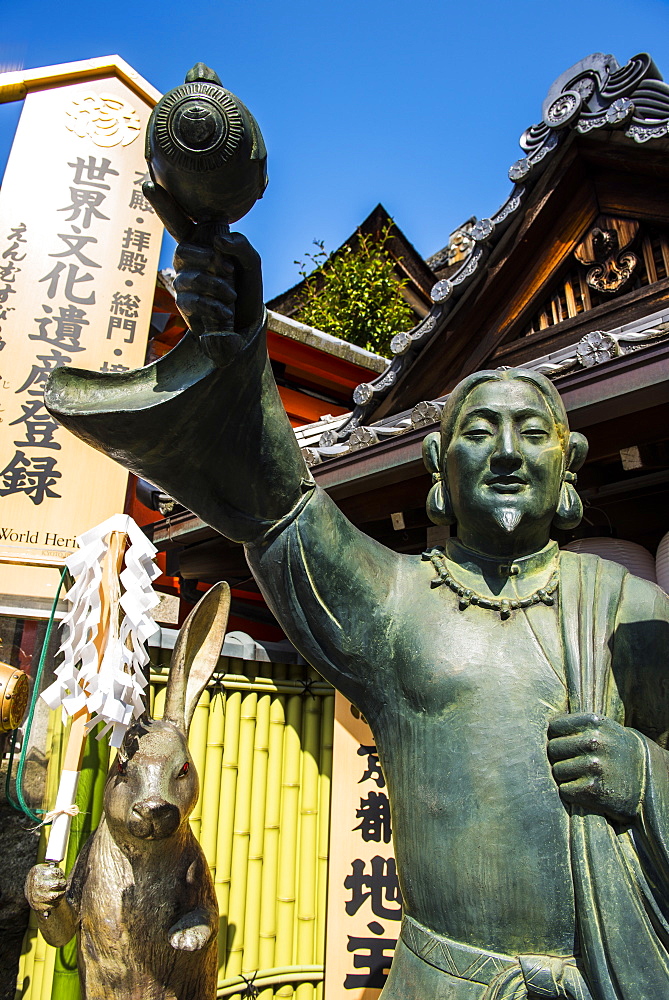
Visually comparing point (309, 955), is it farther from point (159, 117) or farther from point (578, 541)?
point (159, 117)

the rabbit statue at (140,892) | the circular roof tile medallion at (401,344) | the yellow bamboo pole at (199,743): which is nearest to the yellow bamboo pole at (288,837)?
the yellow bamboo pole at (199,743)

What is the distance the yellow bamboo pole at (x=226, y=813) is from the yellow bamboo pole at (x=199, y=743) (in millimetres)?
159

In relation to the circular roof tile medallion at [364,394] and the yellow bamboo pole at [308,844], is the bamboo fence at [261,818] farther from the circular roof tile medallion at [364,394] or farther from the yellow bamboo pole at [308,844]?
the circular roof tile medallion at [364,394]

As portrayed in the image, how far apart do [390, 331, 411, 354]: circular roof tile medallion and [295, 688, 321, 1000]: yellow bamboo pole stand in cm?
275

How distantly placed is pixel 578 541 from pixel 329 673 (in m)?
2.51

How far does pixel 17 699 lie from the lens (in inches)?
143

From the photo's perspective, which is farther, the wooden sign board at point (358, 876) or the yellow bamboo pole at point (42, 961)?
the wooden sign board at point (358, 876)

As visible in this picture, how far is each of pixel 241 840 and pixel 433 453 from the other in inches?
147

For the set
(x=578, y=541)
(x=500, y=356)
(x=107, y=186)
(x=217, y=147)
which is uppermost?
(x=107, y=186)

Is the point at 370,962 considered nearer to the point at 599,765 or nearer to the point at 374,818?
the point at 374,818

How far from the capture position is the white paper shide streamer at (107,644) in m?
2.96

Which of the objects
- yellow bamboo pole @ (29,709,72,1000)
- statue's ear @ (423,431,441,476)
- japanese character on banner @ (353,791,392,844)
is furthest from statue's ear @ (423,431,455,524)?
japanese character on banner @ (353,791,392,844)

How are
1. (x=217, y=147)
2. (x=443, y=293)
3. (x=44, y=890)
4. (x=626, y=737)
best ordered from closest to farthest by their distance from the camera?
(x=217, y=147) < (x=626, y=737) < (x=44, y=890) < (x=443, y=293)

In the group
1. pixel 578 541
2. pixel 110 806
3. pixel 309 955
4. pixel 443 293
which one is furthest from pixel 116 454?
pixel 309 955
